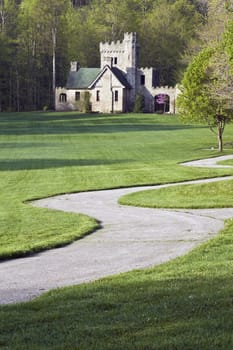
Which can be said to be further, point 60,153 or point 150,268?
point 60,153

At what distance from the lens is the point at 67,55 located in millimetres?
101500

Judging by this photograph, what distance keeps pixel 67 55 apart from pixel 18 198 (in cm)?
7991

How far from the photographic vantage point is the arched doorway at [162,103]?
9294 cm

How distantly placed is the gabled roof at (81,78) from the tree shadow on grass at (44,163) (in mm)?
57311

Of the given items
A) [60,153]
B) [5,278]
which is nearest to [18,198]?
[5,278]

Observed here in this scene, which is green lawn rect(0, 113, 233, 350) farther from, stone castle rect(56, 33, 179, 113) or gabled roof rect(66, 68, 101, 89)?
gabled roof rect(66, 68, 101, 89)

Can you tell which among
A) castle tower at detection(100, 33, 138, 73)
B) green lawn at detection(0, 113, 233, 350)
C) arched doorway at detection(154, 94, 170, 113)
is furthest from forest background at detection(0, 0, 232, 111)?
green lawn at detection(0, 113, 233, 350)

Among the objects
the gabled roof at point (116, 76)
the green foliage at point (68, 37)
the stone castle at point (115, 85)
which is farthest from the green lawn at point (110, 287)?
the green foliage at point (68, 37)

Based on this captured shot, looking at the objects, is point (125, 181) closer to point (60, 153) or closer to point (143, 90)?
point (60, 153)

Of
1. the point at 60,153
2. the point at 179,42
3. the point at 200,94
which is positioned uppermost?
the point at 179,42

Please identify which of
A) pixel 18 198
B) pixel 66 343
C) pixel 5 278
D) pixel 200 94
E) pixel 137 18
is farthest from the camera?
pixel 137 18

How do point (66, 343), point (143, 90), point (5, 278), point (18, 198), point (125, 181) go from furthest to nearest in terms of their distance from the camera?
1. point (143, 90)
2. point (125, 181)
3. point (18, 198)
4. point (5, 278)
5. point (66, 343)

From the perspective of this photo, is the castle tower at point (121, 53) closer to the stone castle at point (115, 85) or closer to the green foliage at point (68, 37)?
the stone castle at point (115, 85)

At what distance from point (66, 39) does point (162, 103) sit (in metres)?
17.7
